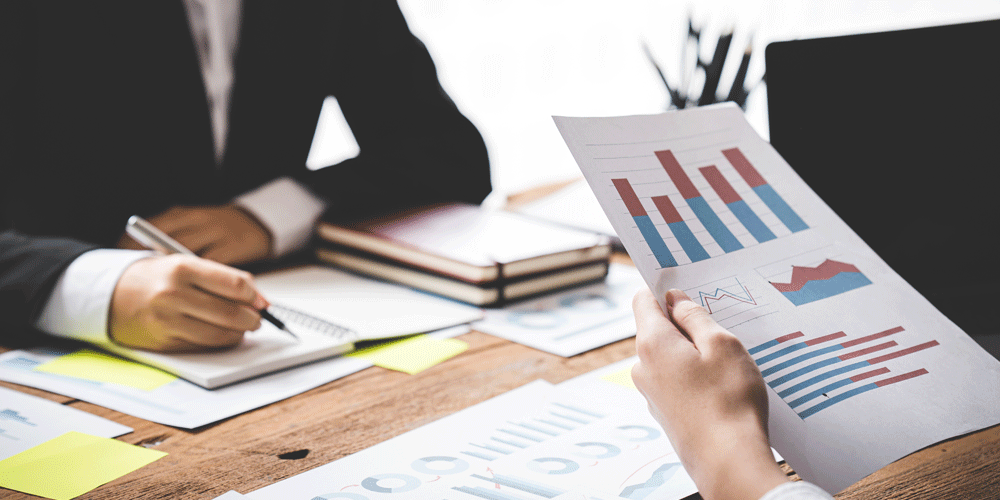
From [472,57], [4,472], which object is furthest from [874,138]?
[472,57]

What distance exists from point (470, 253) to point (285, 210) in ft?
1.20

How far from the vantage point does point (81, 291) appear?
2.48 ft

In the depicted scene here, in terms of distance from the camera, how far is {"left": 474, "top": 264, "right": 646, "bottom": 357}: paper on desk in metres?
0.78

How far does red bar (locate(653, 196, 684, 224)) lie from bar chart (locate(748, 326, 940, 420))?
12 cm

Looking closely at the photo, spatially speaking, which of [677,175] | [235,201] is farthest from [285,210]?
[677,175]

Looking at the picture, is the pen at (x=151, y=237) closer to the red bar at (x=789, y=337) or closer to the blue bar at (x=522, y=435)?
the blue bar at (x=522, y=435)

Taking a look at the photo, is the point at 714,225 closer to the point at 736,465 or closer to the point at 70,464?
the point at 736,465

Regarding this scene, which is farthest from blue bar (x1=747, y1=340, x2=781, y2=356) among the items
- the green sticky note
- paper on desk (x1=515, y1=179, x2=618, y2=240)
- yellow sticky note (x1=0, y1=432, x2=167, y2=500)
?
paper on desk (x1=515, y1=179, x2=618, y2=240)

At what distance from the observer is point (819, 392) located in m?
0.47

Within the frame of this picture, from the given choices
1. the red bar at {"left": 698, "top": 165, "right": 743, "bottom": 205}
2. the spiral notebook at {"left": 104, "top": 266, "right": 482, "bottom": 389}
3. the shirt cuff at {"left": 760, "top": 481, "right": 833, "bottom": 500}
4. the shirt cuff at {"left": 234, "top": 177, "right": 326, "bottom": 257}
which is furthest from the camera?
the shirt cuff at {"left": 234, "top": 177, "right": 326, "bottom": 257}

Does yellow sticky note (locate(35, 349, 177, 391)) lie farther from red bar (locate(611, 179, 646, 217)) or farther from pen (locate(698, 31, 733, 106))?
pen (locate(698, 31, 733, 106))

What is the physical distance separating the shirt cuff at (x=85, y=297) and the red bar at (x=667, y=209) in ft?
1.91

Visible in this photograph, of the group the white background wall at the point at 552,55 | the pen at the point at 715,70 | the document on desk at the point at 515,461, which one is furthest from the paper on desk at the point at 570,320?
the white background wall at the point at 552,55

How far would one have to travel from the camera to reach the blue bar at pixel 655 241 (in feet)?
1.64
